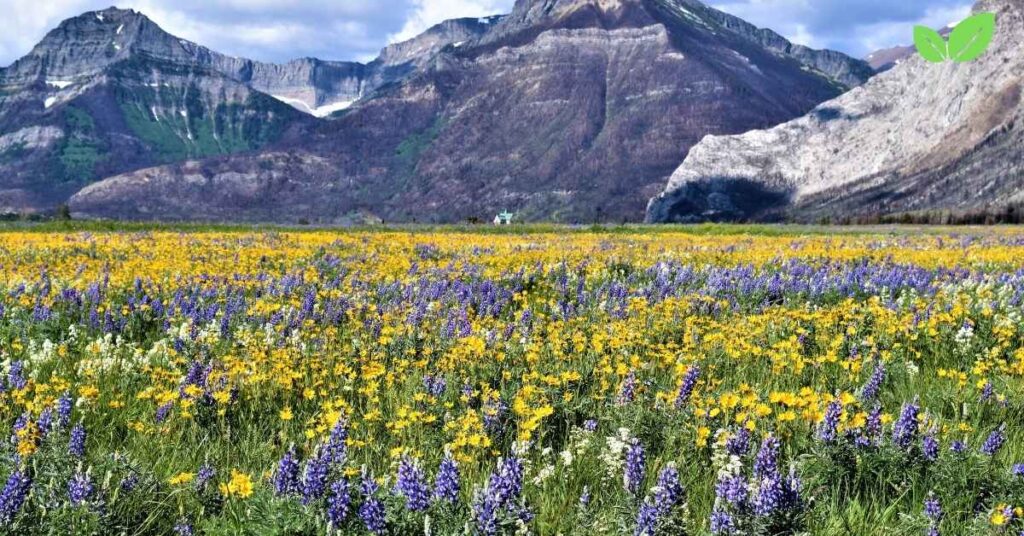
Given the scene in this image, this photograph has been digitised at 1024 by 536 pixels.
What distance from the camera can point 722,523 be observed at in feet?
12.2

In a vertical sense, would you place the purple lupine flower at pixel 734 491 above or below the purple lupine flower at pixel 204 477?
above

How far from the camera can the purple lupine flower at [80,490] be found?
12.7 feet

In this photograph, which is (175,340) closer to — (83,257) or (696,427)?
(696,427)

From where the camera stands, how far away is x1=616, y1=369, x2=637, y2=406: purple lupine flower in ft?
20.9

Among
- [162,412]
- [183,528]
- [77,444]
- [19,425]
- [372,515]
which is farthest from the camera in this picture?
[162,412]

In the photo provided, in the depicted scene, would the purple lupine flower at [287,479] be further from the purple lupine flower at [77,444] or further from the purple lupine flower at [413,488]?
the purple lupine flower at [77,444]

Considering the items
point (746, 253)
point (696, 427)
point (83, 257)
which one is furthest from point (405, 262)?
point (696, 427)

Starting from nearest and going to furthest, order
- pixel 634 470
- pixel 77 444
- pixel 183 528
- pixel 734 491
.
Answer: pixel 734 491
pixel 183 528
pixel 634 470
pixel 77 444

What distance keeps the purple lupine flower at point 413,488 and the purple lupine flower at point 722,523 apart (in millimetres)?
1486

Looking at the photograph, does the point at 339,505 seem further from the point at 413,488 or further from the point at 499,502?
the point at 499,502

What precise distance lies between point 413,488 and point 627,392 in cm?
312

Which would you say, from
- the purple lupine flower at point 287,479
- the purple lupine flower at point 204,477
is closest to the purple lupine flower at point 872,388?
the purple lupine flower at point 287,479

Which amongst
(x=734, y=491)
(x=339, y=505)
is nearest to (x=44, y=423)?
(x=339, y=505)

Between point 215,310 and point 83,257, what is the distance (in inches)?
428
